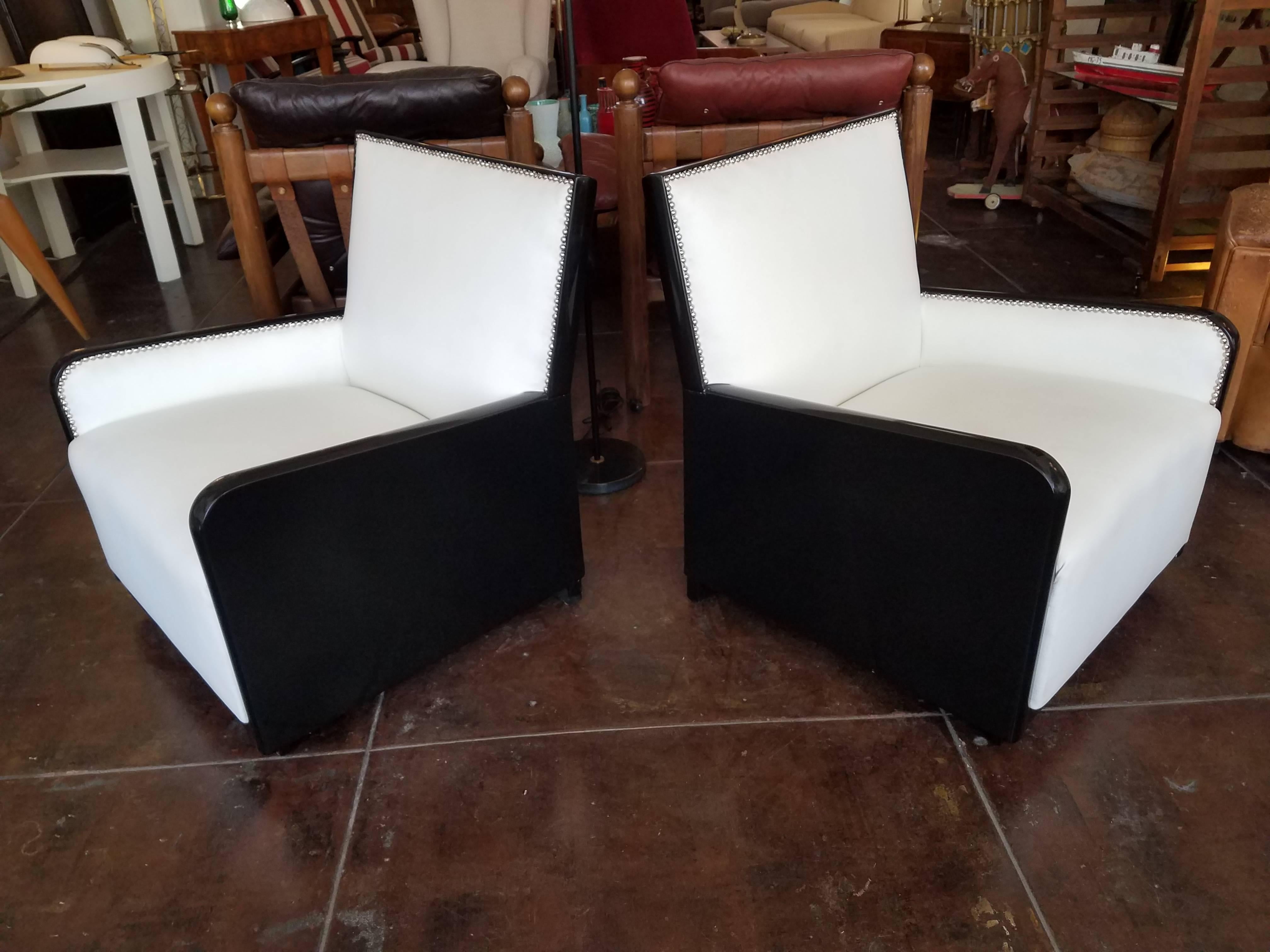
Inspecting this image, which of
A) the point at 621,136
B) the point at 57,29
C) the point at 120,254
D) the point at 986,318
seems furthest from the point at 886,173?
the point at 57,29

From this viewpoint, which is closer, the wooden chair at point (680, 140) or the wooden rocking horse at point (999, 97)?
the wooden chair at point (680, 140)

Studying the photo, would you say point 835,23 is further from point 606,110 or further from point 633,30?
point 606,110

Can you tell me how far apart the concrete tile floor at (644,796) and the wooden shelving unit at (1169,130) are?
178 cm

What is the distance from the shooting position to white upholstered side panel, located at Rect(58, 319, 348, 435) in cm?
181

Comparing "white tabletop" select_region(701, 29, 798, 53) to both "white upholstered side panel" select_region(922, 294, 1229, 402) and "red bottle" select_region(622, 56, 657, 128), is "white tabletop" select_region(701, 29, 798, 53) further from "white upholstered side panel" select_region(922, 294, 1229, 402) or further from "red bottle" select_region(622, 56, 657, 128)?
"white upholstered side panel" select_region(922, 294, 1229, 402)

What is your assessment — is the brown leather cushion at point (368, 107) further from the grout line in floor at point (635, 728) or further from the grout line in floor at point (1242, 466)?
the grout line in floor at point (1242, 466)

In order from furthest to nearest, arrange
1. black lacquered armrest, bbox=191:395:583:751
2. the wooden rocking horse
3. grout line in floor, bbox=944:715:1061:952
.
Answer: the wooden rocking horse → black lacquered armrest, bbox=191:395:583:751 → grout line in floor, bbox=944:715:1061:952

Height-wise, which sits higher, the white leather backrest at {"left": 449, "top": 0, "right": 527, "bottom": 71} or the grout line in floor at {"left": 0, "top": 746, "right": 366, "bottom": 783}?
the white leather backrest at {"left": 449, "top": 0, "right": 527, "bottom": 71}

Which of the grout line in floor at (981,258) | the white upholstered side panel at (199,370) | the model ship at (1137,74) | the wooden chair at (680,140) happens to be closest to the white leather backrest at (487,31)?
the grout line in floor at (981,258)

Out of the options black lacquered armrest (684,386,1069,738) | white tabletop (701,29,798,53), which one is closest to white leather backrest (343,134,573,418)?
black lacquered armrest (684,386,1069,738)

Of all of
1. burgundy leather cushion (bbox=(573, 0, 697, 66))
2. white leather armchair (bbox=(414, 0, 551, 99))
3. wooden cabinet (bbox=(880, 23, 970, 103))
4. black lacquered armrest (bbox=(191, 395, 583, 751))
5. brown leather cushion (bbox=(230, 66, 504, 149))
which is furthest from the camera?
wooden cabinet (bbox=(880, 23, 970, 103))

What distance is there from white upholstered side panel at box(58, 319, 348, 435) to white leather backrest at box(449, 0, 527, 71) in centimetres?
355

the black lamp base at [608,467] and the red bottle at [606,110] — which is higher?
the red bottle at [606,110]

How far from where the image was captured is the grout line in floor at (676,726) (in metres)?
1.61
